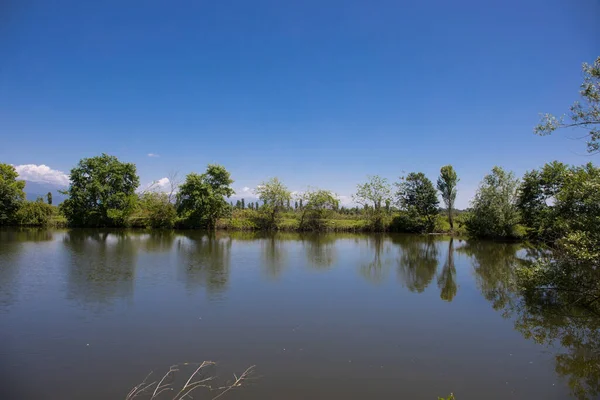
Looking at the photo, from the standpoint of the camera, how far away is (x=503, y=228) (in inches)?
1428

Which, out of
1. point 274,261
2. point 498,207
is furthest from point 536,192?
point 274,261

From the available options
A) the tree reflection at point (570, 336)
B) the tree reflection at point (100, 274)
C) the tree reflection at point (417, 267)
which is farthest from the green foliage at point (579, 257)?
the tree reflection at point (100, 274)

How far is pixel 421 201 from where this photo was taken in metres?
47.1

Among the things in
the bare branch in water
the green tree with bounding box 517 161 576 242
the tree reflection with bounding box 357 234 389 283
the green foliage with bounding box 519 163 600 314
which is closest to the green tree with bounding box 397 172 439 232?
the green tree with bounding box 517 161 576 242

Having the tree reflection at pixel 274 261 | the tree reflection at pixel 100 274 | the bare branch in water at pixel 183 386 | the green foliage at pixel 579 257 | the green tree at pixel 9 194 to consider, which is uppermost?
the green tree at pixel 9 194

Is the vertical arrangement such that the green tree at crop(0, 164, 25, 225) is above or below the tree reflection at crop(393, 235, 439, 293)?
above

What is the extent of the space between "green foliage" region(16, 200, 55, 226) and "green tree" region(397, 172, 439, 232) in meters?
46.8

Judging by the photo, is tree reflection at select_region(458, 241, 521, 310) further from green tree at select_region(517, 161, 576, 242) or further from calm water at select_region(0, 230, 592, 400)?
green tree at select_region(517, 161, 576, 242)

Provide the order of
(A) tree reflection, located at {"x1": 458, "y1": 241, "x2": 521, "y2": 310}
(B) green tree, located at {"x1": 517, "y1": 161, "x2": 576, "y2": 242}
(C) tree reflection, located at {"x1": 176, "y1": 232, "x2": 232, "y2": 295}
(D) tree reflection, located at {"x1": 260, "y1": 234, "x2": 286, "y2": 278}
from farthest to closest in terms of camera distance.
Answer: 1. (B) green tree, located at {"x1": 517, "y1": 161, "x2": 576, "y2": 242}
2. (D) tree reflection, located at {"x1": 260, "y1": 234, "x2": 286, "y2": 278}
3. (C) tree reflection, located at {"x1": 176, "y1": 232, "x2": 232, "y2": 295}
4. (A) tree reflection, located at {"x1": 458, "y1": 241, "x2": 521, "y2": 310}

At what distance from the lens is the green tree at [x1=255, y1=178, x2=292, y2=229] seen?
48.0 meters

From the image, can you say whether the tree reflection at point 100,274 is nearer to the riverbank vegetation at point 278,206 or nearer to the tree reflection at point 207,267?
the tree reflection at point 207,267

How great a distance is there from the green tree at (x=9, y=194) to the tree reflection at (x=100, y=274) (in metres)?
26.7

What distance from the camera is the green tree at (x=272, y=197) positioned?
48.0 metres

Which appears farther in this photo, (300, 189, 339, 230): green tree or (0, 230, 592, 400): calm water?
(300, 189, 339, 230): green tree
